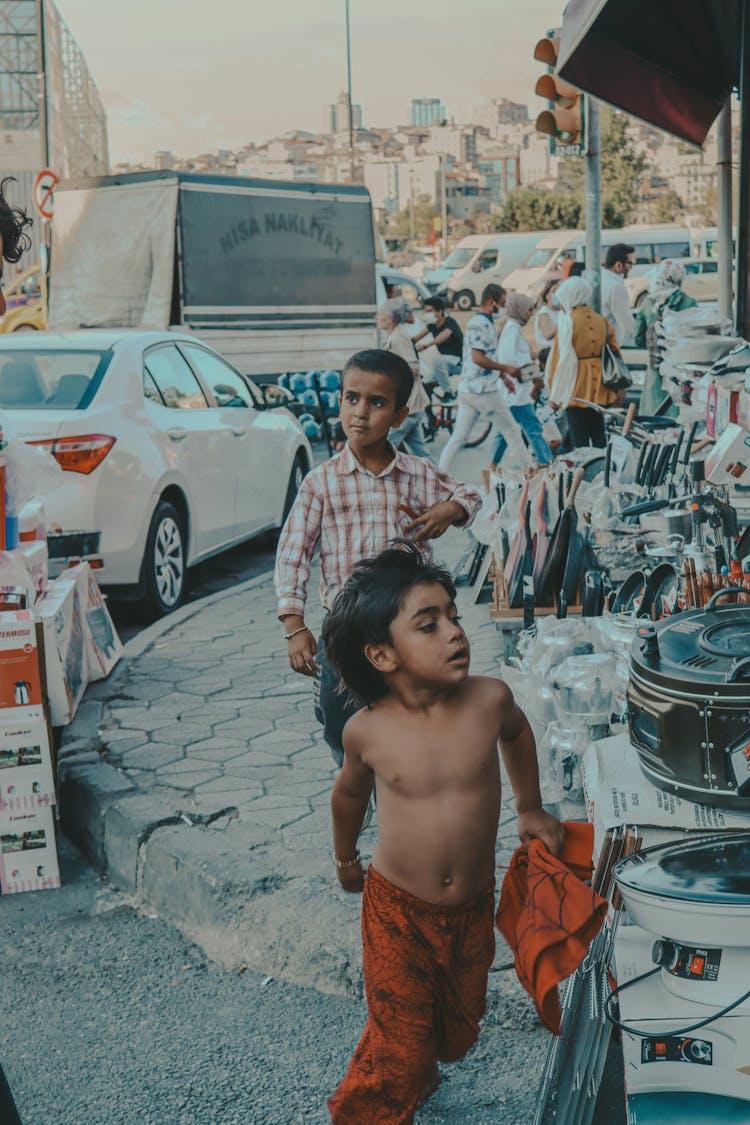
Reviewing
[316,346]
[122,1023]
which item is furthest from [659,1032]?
[316,346]

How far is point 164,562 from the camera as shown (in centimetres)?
782

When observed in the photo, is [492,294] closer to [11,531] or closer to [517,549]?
[517,549]

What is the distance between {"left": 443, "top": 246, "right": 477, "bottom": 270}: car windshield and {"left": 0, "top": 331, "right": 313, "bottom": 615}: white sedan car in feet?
117

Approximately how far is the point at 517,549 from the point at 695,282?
23545 mm

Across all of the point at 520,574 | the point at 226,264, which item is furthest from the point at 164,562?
the point at 226,264

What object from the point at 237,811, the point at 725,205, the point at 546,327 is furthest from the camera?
the point at 546,327

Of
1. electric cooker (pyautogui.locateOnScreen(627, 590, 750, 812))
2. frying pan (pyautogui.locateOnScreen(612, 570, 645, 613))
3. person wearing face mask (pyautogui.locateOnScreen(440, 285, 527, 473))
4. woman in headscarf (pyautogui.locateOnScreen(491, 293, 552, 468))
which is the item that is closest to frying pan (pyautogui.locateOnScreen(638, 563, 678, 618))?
frying pan (pyautogui.locateOnScreen(612, 570, 645, 613))

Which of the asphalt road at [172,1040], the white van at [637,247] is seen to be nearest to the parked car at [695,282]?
the white van at [637,247]

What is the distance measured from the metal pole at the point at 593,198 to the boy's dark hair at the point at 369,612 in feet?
27.1

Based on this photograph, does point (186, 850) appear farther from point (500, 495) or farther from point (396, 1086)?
point (500, 495)

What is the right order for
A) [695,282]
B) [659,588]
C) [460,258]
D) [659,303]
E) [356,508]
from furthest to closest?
1. [460,258]
2. [695,282]
3. [659,303]
4. [659,588]
5. [356,508]

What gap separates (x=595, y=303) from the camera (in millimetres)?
10875

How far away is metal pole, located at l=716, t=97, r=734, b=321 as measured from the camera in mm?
7688

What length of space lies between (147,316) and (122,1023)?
12.6 meters
